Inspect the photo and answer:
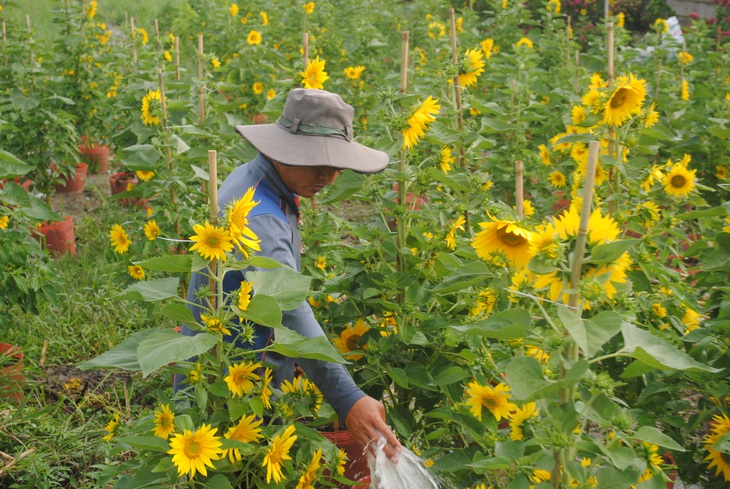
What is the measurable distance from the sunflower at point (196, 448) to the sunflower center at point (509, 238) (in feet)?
2.62

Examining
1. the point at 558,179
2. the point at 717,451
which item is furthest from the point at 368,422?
the point at 558,179

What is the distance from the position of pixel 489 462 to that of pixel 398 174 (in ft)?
3.37

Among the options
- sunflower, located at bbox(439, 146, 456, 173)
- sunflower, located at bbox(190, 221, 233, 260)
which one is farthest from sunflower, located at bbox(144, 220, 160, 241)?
sunflower, located at bbox(190, 221, 233, 260)

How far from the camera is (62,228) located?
4656mm

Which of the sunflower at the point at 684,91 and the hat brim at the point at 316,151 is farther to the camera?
the sunflower at the point at 684,91

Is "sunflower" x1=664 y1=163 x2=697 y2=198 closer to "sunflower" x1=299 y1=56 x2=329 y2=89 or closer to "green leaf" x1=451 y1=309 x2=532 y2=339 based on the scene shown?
"sunflower" x1=299 y1=56 x2=329 y2=89

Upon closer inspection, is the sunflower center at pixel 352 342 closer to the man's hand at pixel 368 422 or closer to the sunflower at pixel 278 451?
the man's hand at pixel 368 422

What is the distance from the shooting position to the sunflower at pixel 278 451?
1.94 m

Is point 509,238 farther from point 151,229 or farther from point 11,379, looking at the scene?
point 11,379

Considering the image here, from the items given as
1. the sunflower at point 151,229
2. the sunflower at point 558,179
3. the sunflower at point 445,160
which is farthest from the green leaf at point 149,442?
the sunflower at point 558,179

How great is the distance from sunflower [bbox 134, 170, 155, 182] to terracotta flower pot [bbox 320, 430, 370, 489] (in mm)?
1654

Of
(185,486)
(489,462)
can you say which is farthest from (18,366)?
(489,462)

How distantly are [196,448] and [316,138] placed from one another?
2.94 feet

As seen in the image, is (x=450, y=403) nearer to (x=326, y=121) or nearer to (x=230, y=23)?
(x=326, y=121)
